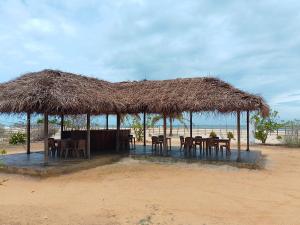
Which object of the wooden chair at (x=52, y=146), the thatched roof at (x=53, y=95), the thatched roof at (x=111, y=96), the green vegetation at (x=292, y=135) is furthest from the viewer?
the green vegetation at (x=292, y=135)

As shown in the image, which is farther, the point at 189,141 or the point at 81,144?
the point at 189,141

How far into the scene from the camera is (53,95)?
9.23 meters

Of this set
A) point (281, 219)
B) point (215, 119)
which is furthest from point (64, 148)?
point (281, 219)

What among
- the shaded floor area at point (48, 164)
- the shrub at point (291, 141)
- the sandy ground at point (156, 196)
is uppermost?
the shrub at point (291, 141)

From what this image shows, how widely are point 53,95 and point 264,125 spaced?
42.2 ft

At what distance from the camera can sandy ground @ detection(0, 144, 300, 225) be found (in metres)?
5.57

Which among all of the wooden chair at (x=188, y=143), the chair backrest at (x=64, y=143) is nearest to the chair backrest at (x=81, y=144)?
the chair backrest at (x=64, y=143)

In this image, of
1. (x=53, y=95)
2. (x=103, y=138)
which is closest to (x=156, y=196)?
(x=53, y=95)

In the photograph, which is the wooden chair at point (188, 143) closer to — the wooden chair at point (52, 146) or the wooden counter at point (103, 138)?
the wooden counter at point (103, 138)

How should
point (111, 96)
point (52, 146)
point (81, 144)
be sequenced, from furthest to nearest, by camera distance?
point (111, 96) < point (52, 146) < point (81, 144)

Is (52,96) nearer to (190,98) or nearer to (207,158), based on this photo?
(190,98)

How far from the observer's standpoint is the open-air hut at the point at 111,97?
30.9 feet

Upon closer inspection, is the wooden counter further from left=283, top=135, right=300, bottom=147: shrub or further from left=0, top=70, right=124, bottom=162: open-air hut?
left=283, top=135, right=300, bottom=147: shrub

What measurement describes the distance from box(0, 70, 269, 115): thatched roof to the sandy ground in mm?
1841
